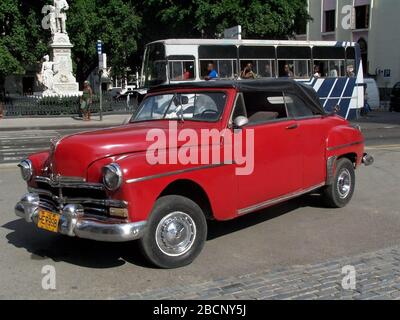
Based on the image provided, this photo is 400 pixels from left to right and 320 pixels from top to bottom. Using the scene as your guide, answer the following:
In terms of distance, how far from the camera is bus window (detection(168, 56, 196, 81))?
64.6 feet

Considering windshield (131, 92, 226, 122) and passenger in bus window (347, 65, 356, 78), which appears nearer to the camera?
windshield (131, 92, 226, 122)

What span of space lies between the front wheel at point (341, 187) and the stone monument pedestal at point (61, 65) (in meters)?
23.5

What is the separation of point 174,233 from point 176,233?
3cm

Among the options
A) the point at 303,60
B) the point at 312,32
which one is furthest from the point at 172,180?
the point at 312,32

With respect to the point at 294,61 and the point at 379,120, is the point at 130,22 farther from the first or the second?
the point at 379,120

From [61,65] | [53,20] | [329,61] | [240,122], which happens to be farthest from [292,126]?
[53,20]

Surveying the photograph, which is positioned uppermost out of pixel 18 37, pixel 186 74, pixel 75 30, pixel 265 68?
pixel 75 30

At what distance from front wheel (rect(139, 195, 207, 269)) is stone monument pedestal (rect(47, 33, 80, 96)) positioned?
983 inches

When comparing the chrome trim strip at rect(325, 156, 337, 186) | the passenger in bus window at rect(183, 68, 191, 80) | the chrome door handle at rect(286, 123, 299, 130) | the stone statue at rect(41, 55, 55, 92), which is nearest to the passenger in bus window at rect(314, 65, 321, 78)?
the passenger in bus window at rect(183, 68, 191, 80)

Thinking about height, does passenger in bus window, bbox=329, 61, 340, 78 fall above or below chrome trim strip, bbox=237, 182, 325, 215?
above

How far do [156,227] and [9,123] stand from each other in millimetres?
20510

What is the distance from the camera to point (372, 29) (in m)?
44.7

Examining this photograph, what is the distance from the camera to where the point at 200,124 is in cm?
555

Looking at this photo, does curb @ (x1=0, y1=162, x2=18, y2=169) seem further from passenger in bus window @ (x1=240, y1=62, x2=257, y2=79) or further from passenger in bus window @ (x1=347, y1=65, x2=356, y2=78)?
passenger in bus window @ (x1=347, y1=65, x2=356, y2=78)
